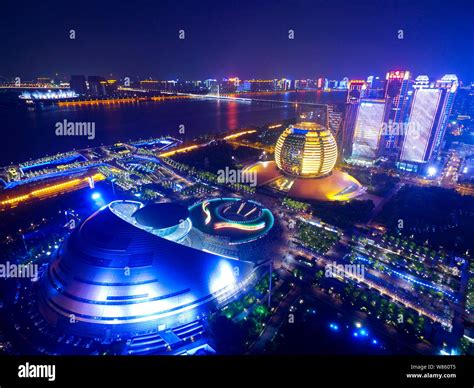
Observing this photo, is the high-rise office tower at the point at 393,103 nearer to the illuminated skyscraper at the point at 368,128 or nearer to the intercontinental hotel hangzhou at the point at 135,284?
the illuminated skyscraper at the point at 368,128

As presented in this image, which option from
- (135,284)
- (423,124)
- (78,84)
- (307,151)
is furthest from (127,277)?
(78,84)

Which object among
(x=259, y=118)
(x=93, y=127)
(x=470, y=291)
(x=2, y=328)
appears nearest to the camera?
(x=2, y=328)

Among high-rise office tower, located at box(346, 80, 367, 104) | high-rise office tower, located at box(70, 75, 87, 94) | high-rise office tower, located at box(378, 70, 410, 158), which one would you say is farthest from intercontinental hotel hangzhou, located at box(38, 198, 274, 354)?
high-rise office tower, located at box(70, 75, 87, 94)

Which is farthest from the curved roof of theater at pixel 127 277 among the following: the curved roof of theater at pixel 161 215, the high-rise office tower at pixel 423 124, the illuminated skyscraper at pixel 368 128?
the high-rise office tower at pixel 423 124

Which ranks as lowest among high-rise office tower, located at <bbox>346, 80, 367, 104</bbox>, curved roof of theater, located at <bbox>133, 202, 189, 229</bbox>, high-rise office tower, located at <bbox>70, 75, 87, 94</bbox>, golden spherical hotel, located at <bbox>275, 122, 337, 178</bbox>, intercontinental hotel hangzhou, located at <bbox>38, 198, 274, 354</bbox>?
intercontinental hotel hangzhou, located at <bbox>38, 198, 274, 354</bbox>

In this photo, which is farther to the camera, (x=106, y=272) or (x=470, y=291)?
(x=470, y=291)

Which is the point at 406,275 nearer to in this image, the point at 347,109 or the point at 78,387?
the point at 78,387

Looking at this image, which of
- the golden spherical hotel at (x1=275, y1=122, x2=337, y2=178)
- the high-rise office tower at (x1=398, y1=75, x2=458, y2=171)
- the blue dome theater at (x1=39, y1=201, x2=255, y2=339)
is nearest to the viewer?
the blue dome theater at (x1=39, y1=201, x2=255, y2=339)

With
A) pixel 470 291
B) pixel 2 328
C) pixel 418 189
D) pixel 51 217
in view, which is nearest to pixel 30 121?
pixel 51 217

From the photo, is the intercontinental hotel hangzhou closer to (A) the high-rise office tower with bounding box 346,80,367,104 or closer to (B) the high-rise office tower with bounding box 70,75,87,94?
(A) the high-rise office tower with bounding box 346,80,367,104
